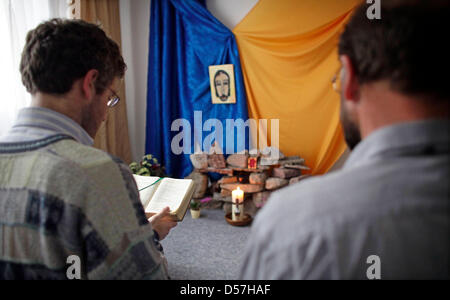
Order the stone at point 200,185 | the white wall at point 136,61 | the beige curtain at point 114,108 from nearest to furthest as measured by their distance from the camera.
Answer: the beige curtain at point 114,108, the stone at point 200,185, the white wall at point 136,61

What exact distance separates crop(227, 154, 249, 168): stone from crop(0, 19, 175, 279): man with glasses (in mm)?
2081

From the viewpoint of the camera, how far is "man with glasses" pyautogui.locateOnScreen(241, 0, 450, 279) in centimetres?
38

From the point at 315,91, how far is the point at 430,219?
7.68 ft

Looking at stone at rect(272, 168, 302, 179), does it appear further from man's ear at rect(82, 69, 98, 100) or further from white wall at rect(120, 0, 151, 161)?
man's ear at rect(82, 69, 98, 100)

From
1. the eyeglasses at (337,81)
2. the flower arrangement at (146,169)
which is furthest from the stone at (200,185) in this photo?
the eyeglasses at (337,81)

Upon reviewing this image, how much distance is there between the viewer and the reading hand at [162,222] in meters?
0.96

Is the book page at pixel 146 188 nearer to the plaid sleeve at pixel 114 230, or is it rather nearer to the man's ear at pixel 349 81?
the plaid sleeve at pixel 114 230

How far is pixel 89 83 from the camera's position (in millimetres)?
723

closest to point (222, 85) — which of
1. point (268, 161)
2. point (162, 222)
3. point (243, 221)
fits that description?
point (268, 161)

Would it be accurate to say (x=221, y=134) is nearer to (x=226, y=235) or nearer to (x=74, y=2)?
(x=226, y=235)

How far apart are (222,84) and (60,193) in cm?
→ 247

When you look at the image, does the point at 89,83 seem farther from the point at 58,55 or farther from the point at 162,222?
the point at 162,222

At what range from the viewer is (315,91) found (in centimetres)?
256

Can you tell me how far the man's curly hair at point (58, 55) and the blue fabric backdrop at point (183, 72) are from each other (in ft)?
7.20
